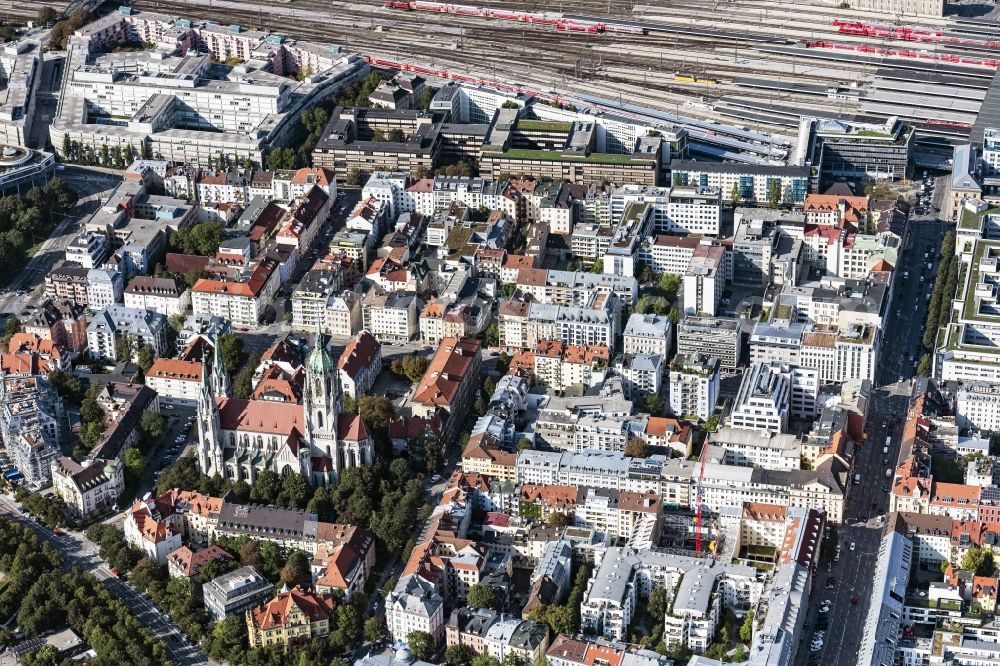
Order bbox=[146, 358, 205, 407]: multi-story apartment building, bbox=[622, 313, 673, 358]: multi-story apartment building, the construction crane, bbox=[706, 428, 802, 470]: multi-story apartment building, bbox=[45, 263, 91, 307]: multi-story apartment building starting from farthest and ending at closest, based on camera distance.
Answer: bbox=[45, 263, 91, 307]: multi-story apartment building → bbox=[622, 313, 673, 358]: multi-story apartment building → bbox=[146, 358, 205, 407]: multi-story apartment building → bbox=[706, 428, 802, 470]: multi-story apartment building → the construction crane

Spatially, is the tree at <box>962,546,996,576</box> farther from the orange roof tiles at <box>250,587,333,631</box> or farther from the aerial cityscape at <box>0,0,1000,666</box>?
the orange roof tiles at <box>250,587,333,631</box>

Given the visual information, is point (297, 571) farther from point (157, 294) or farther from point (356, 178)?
point (356, 178)

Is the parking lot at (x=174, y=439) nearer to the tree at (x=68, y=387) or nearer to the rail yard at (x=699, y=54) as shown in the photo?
the tree at (x=68, y=387)

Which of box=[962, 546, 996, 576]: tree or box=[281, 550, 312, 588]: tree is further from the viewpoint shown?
box=[281, 550, 312, 588]: tree

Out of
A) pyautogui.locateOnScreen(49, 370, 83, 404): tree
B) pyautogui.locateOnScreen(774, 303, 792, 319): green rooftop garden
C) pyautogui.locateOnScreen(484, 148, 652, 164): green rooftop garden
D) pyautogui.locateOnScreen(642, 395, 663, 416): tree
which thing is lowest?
pyautogui.locateOnScreen(49, 370, 83, 404): tree

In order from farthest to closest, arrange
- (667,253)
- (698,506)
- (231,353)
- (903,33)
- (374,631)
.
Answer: (903,33)
(667,253)
(231,353)
(698,506)
(374,631)

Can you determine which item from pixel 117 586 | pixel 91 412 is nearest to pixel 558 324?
pixel 91 412

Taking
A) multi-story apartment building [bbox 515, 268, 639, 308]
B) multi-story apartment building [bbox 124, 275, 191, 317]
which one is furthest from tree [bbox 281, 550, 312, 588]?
multi-story apartment building [bbox 124, 275, 191, 317]
